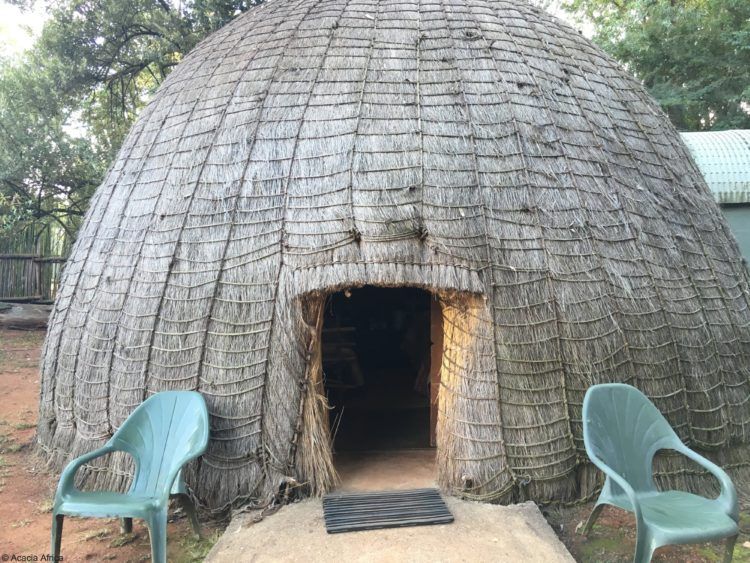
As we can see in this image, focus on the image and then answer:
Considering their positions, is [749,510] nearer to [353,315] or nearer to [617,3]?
[353,315]

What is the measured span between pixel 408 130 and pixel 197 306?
7.39 feet

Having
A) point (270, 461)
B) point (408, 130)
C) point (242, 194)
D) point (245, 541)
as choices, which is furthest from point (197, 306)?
point (408, 130)

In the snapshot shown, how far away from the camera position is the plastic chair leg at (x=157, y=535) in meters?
3.26

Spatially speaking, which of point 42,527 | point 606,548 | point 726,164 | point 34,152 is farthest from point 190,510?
point 34,152

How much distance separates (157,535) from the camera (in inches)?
129

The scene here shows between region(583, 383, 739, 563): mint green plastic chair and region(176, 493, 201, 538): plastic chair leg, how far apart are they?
2.75 meters

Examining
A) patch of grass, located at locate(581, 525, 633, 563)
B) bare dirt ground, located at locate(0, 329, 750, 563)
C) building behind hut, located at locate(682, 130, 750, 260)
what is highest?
building behind hut, located at locate(682, 130, 750, 260)

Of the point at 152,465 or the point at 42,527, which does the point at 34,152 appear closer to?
the point at 42,527

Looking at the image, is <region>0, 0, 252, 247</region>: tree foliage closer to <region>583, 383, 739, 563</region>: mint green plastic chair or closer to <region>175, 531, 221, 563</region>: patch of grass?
<region>175, 531, 221, 563</region>: patch of grass

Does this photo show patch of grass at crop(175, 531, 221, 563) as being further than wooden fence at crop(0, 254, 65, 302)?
No

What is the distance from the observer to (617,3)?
18016 millimetres

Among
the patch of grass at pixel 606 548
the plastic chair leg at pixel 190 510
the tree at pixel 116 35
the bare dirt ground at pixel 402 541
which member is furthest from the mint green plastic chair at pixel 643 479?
the tree at pixel 116 35

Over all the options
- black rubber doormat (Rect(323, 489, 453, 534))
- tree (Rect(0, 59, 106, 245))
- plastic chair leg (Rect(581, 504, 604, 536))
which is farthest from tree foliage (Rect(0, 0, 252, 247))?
plastic chair leg (Rect(581, 504, 604, 536))

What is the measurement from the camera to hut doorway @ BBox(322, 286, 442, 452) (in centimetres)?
604
